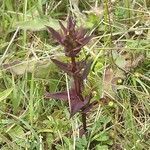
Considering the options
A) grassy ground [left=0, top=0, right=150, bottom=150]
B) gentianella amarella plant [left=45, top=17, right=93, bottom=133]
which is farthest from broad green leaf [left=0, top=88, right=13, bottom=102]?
gentianella amarella plant [left=45, top=17, right=93, bottom=133]

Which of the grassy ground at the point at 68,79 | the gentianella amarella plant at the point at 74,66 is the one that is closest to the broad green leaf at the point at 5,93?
the grassy ground at the point at 68,79

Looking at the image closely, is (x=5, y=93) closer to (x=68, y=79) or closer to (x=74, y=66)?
(x=68, y=79)

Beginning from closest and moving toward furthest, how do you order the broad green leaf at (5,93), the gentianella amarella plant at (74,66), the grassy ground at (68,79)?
the gentianella amarella plant at (74,66) → the grassy ground at (68,79) → the broad green leaf at (5,93)

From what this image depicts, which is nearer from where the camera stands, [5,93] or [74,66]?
[74,66]

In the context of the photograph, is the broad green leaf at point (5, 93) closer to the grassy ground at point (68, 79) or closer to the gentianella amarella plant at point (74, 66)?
the grassy ground at point (68, 79)

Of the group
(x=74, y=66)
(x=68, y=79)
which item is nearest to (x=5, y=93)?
(x=68, y=79)

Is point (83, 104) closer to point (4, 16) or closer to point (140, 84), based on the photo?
point (140, 84)
